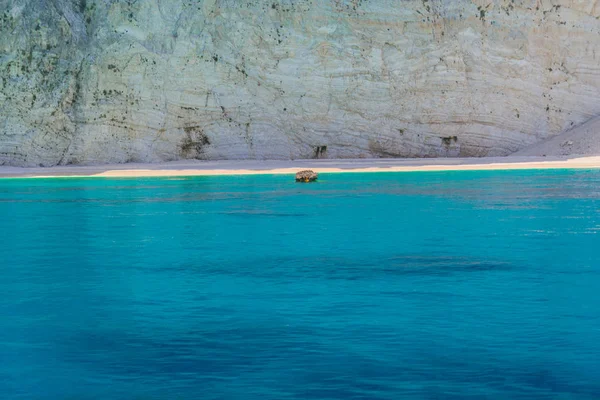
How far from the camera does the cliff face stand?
138 ft

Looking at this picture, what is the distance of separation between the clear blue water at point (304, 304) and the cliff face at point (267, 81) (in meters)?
23.7

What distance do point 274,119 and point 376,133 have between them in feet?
16.2

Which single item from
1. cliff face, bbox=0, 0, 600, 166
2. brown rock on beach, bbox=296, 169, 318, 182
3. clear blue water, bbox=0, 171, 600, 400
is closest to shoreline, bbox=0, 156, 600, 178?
cliff face, bbox=0, 0, 600, 166

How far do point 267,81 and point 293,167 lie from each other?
242 inches

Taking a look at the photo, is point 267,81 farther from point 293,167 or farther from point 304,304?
point 304,304

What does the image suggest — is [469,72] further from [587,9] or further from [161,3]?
[161,3]

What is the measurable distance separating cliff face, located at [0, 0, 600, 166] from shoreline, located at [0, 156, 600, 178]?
1529 millimetres

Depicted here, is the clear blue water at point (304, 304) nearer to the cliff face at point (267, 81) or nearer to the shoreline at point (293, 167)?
the shoreline at point (293, 167)

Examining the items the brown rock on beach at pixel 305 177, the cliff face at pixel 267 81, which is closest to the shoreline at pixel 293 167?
the cliff face at pixel 267 81

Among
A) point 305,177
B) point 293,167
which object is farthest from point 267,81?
point 305,177

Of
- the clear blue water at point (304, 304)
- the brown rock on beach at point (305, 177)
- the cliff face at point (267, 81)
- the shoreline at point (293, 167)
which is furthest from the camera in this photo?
the cliff face at point (267, 81)

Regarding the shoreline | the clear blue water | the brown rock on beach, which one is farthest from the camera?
the shoreline

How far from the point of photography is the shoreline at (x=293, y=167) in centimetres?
3756

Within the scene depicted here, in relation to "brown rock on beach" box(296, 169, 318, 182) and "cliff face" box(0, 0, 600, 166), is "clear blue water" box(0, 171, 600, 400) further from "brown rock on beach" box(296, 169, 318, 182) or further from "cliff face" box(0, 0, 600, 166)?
"cliff face" box(0, 0, 600, 166)
